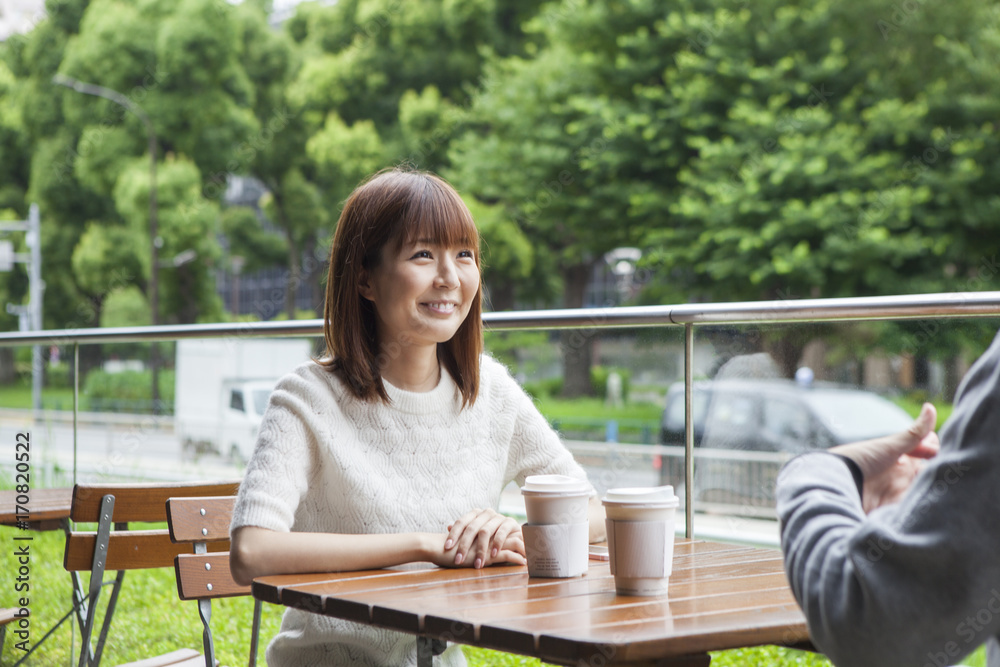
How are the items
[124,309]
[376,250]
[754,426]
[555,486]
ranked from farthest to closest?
[124,309]
[754,426]
[376,250]
[555,486]

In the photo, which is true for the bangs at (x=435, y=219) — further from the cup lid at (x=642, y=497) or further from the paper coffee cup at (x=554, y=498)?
the cup lid at (x=642, y=497)

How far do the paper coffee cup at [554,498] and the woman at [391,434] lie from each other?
20 centimetres

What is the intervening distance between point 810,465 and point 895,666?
239 millimetres

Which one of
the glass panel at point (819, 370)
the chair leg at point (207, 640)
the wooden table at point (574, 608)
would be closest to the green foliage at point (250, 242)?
the glass panel at point (819, 370)

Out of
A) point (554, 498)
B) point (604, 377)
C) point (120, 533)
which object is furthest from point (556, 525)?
point (604, 377)

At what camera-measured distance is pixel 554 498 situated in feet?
5.41

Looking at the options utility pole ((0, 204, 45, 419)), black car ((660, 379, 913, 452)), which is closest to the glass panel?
black car ((660, 379, 913, 452))

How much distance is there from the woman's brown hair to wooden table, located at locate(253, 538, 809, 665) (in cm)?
43

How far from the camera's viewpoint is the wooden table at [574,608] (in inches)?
50.0

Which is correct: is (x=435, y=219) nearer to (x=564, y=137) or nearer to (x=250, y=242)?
(x=564, y=137)

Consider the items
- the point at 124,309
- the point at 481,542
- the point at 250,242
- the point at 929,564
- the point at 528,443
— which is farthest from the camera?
the point at 124,309

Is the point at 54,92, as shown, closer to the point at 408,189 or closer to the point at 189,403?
the point at 189,403

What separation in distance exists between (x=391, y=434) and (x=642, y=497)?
67 centimetres

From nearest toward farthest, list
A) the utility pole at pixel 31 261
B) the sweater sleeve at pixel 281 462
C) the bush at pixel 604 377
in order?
the sweater sleeve at pixel 281 462, the bush at pixel 604 377, the utility pole at pixel 31 261
